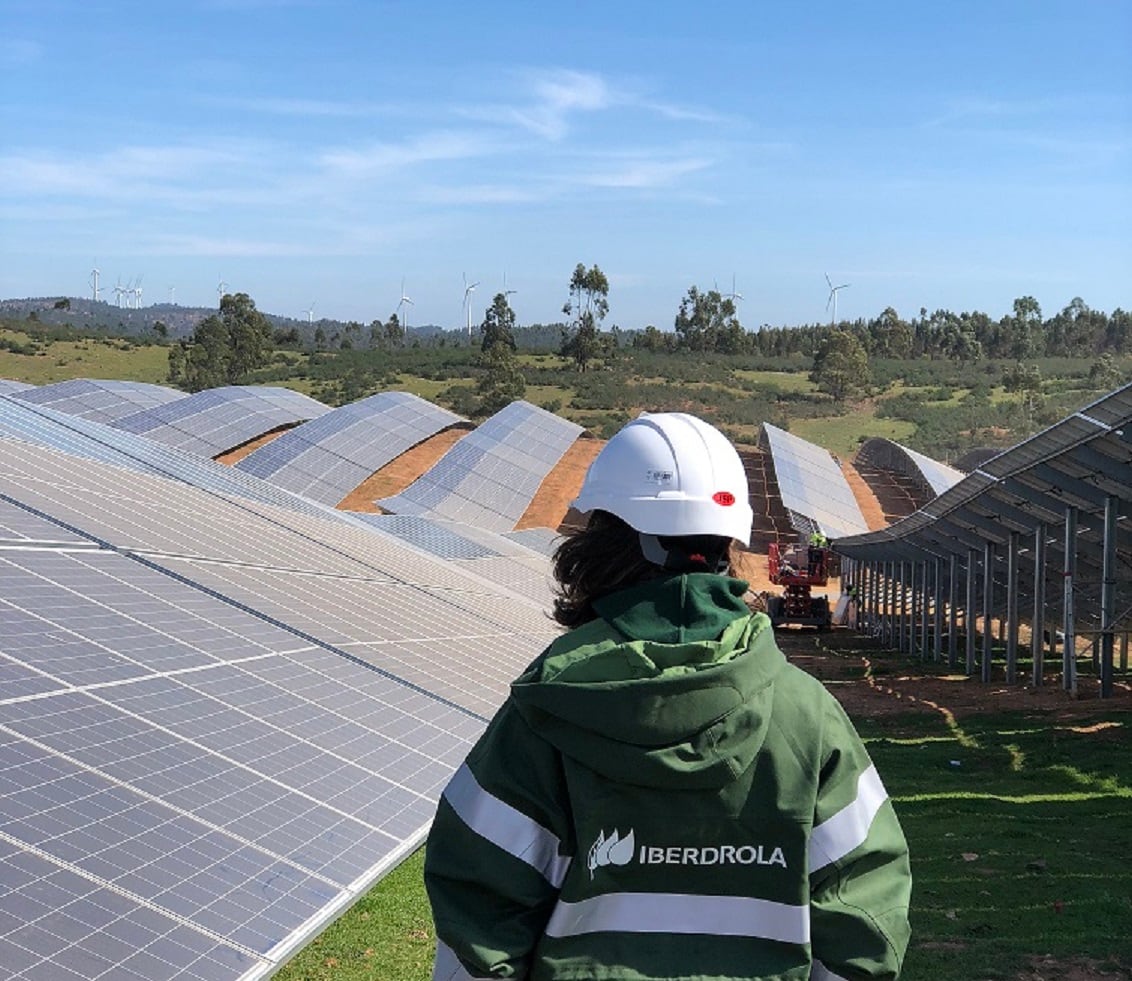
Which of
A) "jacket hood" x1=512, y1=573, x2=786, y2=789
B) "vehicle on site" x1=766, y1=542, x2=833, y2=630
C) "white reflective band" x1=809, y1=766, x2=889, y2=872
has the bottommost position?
"vehicle on site" x1=766, y1=542, x2=833, y2=630

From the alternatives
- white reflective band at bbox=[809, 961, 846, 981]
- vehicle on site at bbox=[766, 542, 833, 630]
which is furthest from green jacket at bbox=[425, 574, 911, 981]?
vehicle on site at bbox=[766, 542, 833, 630]

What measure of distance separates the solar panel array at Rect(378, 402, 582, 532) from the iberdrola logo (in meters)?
33.1

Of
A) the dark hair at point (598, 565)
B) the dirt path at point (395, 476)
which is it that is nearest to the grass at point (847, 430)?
the dirt path at point (395, 476)

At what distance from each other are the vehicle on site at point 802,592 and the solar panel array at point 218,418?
55.7 feet

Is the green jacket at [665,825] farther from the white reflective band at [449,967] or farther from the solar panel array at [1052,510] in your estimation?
the solar panel array at [1052,510]

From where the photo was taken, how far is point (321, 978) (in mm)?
8578

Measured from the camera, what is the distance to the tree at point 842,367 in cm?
9756

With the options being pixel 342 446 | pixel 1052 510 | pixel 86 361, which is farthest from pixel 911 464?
pixel 86 361

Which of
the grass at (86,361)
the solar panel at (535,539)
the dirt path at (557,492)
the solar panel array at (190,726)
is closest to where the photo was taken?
the solar panel array at (190,726)

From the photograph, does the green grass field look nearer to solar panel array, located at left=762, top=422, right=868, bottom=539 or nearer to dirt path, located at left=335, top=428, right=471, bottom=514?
solar panel array, located at left=762, top=422, right=868, bottom=539

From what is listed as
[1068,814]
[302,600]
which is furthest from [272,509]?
[1068,814]

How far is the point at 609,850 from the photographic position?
299 centimetres

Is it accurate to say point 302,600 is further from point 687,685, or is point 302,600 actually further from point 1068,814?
point 687,685

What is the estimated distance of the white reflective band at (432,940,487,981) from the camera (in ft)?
9.98
